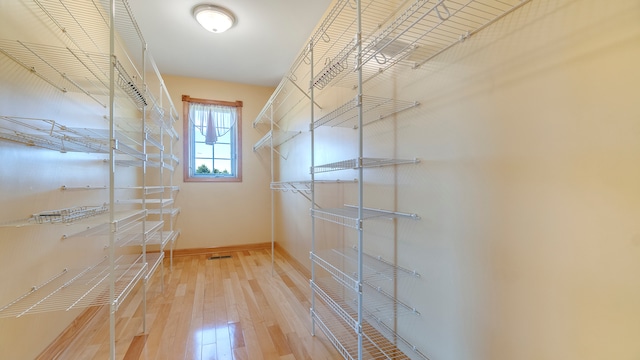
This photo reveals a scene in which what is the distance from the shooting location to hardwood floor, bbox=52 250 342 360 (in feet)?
5.26

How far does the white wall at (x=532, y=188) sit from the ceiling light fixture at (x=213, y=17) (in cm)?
174

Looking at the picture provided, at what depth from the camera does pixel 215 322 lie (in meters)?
1.94

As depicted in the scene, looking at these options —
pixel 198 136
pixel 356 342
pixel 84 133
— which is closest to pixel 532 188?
pixel 356 342

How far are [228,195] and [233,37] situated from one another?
7.02ft

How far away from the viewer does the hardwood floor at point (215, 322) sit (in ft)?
5.26

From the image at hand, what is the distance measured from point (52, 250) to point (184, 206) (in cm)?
217

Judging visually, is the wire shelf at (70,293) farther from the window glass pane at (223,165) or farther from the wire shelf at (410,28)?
the window glass pane at (223,165)

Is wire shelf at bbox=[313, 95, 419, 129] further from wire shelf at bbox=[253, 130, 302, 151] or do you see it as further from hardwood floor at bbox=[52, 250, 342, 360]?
hardwood floor at bbox=[52, 250, 342, 360]

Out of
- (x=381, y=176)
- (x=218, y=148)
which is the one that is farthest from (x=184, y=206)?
(x=381, y=176)

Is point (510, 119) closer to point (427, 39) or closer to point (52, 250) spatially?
point (427, 39)

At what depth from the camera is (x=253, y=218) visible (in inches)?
160

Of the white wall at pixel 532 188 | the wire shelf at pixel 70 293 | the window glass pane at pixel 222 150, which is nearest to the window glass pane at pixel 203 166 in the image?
the window glass pane at pixel 222 150

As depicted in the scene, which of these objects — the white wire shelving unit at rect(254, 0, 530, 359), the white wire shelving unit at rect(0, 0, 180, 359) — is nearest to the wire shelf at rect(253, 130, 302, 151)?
the white wire shelving unit at rect(254, 0, 530, 359)

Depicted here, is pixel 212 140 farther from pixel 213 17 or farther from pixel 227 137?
pixel 213 17
